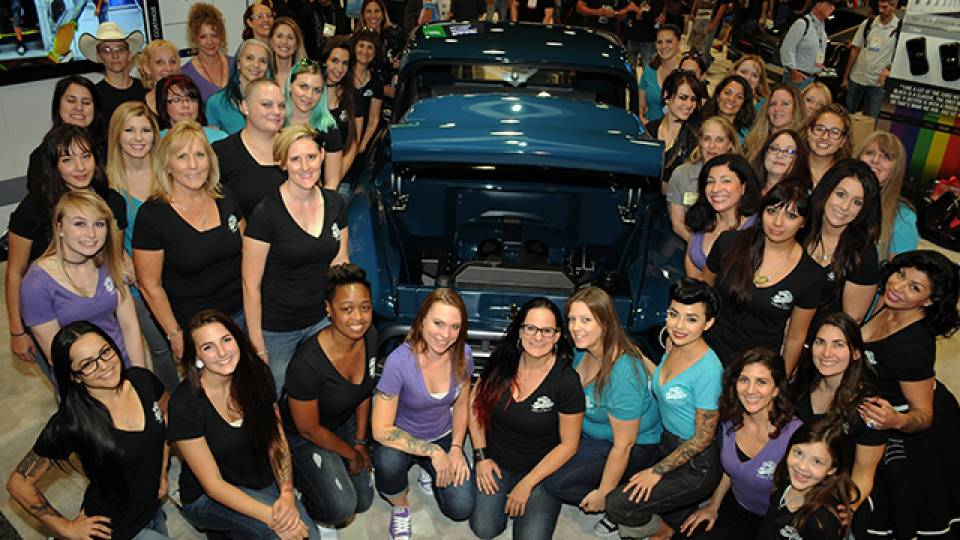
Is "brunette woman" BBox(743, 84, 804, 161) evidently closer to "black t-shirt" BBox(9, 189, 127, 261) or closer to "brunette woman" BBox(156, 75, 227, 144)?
"brunette woman" BBox(156, 75, 227, 144)

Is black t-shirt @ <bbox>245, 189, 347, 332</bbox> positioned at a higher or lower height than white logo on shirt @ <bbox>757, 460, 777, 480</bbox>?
higher

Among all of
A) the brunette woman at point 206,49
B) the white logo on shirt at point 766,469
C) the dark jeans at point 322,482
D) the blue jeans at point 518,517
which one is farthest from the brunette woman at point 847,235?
the brunette woman at point 206,49

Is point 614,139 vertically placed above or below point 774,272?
above

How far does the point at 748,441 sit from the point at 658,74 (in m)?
4.20

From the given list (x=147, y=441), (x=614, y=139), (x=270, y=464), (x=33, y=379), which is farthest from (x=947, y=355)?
(x=33, y=379)

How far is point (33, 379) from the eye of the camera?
483cm

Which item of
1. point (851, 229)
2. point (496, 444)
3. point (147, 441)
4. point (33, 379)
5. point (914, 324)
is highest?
point (851, 229)

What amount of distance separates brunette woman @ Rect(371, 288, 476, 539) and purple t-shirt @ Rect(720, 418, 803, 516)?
1.21 metres

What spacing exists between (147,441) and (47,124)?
19.2 feet

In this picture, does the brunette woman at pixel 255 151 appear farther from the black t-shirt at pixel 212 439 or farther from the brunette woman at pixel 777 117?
the brunette woman at pixel 777 117

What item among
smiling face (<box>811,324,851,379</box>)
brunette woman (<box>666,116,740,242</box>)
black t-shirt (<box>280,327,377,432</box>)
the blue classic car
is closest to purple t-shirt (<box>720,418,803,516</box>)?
smiling face (<box>811,324,851,379</box>)

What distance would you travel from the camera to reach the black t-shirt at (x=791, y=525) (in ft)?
9.65

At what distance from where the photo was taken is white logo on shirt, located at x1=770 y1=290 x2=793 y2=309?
3.63 meters

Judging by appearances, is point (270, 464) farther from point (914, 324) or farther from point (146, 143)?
point (914, 324)
